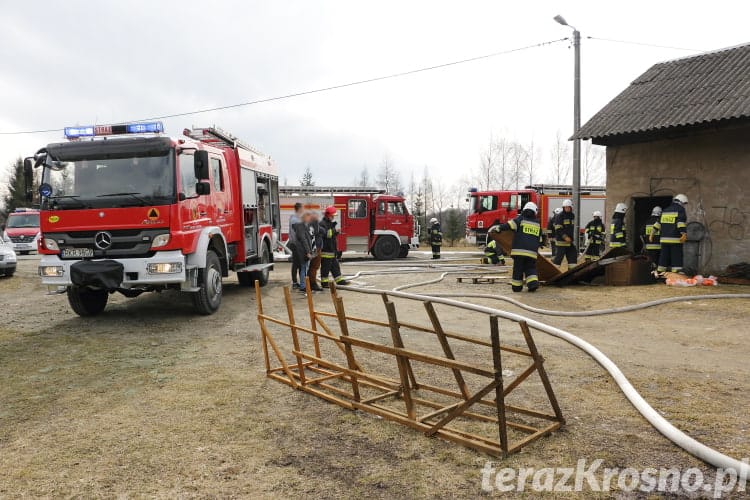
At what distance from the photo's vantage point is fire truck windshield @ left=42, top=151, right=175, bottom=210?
22.8 ft

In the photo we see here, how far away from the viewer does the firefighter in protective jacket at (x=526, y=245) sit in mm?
9430

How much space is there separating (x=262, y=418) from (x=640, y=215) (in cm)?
1157

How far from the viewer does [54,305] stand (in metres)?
9.27

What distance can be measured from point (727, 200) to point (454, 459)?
1007 centimetres

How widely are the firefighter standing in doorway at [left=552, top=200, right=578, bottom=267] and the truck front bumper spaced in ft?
32.4

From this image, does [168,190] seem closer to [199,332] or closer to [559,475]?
[199,332]

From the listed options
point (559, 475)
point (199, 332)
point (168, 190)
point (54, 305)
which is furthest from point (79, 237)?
point (559, 475)

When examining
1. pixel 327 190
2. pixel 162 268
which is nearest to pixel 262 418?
pixel 162 268

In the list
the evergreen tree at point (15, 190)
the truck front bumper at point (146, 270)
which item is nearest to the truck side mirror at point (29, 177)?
the truck front bumper at point (146, 270)

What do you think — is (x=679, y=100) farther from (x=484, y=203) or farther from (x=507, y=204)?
(x=484, y=203)

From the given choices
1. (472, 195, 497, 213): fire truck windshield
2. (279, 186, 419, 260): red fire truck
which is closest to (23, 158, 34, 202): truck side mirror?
(279, 186, 419, 260): red fire truck

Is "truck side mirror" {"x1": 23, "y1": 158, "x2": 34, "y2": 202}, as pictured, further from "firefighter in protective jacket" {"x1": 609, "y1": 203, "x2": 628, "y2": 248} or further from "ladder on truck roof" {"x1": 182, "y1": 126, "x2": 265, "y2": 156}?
"firefighter in protective jacket" {"x1": 609, "y1": 203, "x2": 628, "y2": 248}

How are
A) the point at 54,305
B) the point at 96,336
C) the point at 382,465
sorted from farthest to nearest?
the point at 54,305
the point at 96,336
the point at 382,465

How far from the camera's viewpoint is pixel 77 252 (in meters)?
6.98
